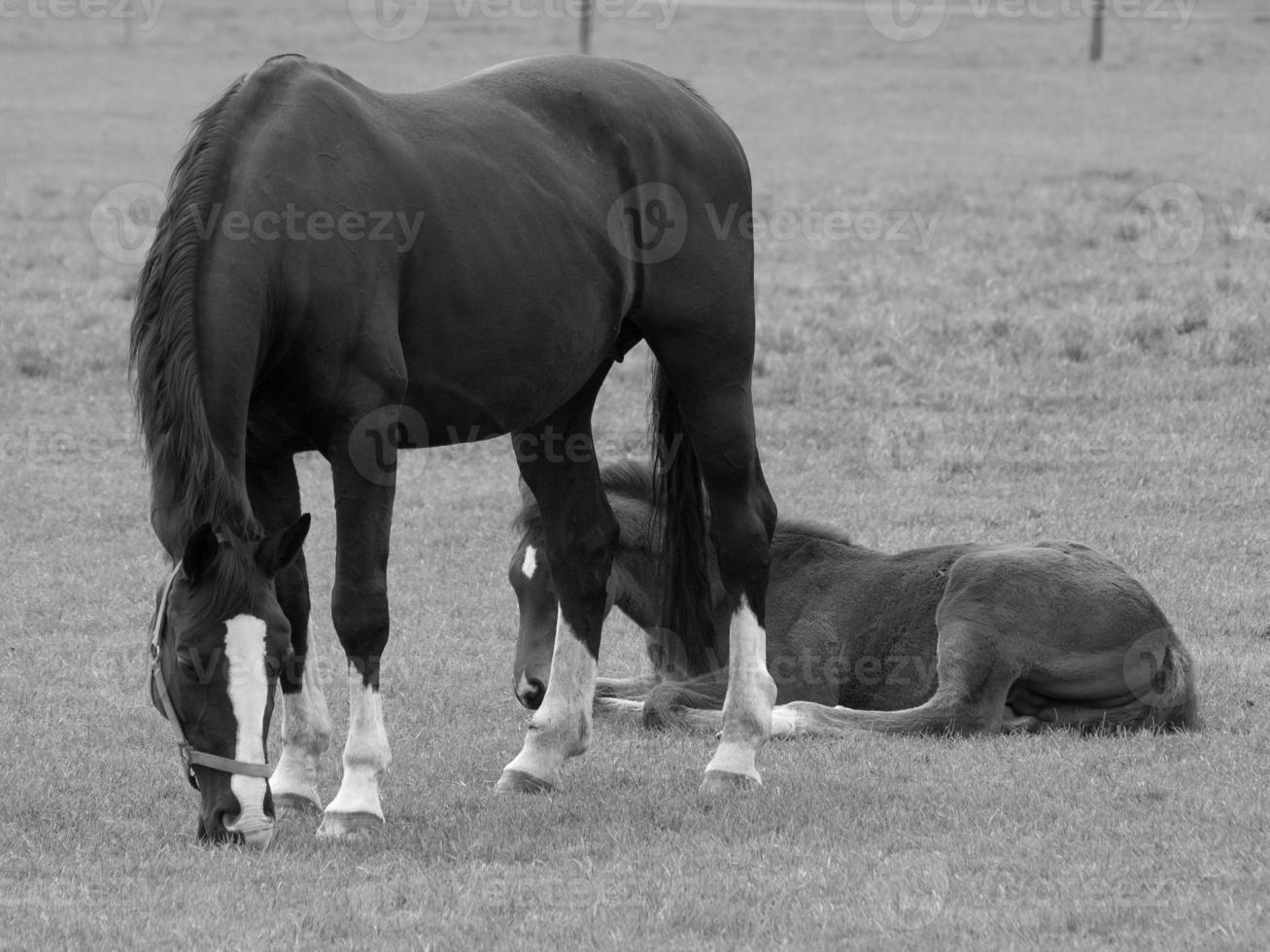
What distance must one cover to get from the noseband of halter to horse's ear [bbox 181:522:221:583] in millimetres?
87

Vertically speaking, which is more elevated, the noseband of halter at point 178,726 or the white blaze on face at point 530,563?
the noseband of halter at point 178,726

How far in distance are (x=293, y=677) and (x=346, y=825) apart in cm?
65

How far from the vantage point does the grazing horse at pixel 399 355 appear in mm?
4945

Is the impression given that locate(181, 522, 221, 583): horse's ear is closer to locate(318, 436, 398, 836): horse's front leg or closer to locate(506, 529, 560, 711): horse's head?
locate(318, 436, 398, 836): horse's front leg

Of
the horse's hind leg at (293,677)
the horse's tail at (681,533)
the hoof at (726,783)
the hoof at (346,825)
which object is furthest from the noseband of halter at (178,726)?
the horse's tail at (681,533)

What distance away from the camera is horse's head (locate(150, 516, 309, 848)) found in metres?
4.87

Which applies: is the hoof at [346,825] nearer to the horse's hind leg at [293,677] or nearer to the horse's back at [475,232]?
the horse's hind leg at [293,677]

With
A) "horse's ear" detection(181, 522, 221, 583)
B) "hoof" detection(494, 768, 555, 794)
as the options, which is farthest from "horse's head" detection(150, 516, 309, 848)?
"hoof" detection(494, 768, 555, 794)

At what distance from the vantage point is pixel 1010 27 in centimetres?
4231

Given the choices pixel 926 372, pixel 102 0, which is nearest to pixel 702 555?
pixel 926 372

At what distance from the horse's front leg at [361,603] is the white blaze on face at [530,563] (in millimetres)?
2236

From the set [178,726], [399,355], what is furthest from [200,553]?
[399,355]

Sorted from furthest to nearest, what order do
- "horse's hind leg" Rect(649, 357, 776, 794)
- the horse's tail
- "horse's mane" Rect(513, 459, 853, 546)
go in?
1. "horse's mane" Rect(513, 459, 853, 546)
2. the horse's tail
3. "horse's hind leg" Rect(649, 357, 776, 794)

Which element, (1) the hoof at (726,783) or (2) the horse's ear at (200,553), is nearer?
(2) the horse's ear at (200,553)
